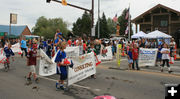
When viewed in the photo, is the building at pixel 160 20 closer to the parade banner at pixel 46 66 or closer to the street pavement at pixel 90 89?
the street pavement at pixel 90 89

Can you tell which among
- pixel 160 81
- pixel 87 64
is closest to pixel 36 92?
pixel 87 64

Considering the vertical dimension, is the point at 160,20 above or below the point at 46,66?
above

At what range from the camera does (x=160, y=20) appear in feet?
107

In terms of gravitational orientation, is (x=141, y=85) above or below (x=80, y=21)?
below

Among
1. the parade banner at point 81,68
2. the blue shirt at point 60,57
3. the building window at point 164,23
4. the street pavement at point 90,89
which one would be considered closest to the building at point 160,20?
the building window at point 164,23

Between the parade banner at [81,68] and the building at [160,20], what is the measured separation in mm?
25938

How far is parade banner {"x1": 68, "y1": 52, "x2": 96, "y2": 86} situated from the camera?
647cm

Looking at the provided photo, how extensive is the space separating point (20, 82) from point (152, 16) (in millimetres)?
30012

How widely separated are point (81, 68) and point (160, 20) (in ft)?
95.4

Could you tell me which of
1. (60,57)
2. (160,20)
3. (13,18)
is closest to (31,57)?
(60,57)

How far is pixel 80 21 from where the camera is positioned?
7450 cm

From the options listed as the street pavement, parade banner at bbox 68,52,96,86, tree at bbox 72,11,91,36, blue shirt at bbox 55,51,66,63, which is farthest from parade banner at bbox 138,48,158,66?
tree at bbox 72,11,91,36

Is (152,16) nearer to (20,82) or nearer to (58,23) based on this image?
(20,82)

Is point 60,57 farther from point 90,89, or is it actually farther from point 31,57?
point 31,57
